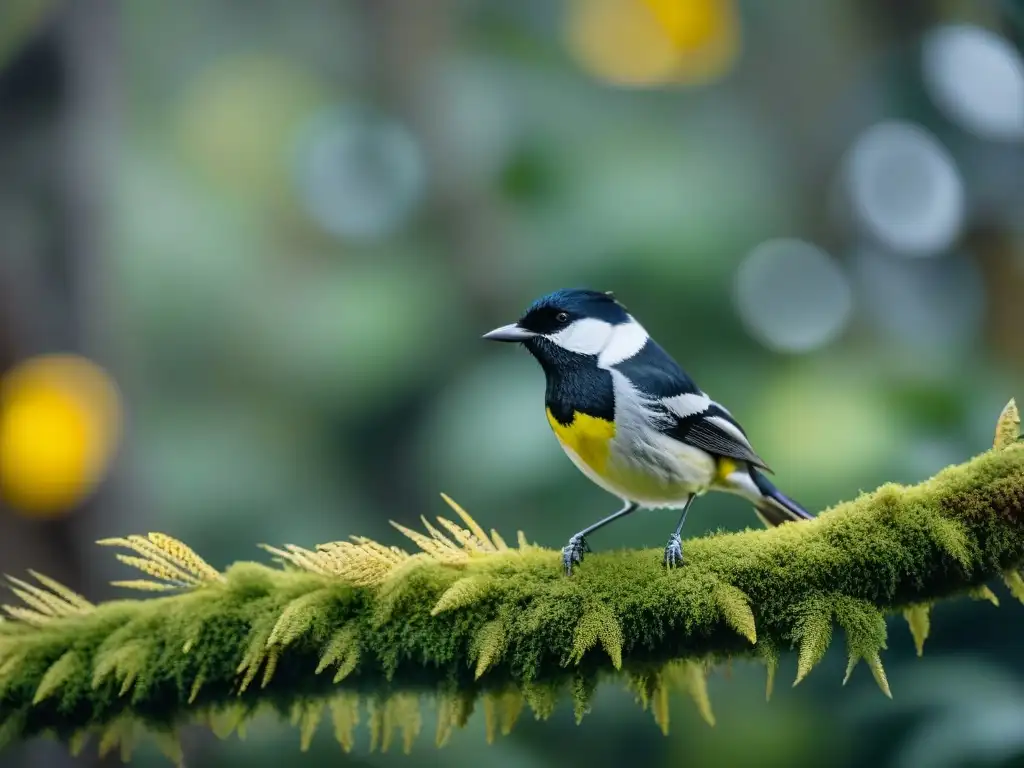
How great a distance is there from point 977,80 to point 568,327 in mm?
1299

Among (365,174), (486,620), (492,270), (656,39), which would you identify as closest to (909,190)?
(656,39)

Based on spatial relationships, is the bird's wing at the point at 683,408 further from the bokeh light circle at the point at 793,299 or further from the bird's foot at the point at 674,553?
the bokeh light circle at the point at 793,299

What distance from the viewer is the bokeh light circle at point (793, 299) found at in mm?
2309

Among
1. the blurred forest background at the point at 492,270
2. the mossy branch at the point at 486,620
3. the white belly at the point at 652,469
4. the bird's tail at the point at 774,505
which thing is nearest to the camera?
the mossy branch at the point at 486,620

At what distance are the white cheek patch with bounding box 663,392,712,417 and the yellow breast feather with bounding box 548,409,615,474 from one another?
0.07 m

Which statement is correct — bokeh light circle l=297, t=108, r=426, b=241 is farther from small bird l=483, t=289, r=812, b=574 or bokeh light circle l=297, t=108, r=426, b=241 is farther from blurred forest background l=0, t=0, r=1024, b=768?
small bird l=483, t=289, r=812, b=574

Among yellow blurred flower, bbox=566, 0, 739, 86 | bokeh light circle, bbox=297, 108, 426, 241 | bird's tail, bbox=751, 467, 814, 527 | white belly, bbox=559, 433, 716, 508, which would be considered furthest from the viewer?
bokeh light circle, bbox=297, 108, 426, 241

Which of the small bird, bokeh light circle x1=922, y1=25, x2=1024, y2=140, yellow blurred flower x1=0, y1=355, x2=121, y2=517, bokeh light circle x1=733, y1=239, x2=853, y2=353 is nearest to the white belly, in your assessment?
the small bird

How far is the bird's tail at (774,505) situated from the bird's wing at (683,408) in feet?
0.15

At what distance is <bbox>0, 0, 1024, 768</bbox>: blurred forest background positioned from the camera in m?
2.04

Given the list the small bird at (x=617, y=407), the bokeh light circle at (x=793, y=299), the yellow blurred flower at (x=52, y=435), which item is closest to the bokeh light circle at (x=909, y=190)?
the bokeh light circle at (x=793, y=299)

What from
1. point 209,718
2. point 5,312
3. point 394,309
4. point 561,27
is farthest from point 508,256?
point 209,718

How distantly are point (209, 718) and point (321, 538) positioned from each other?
2130 mm

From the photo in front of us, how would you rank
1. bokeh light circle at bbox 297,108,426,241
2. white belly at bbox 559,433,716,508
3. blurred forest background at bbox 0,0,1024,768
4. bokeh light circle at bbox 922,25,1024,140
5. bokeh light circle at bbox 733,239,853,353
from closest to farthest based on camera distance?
white belly at bbox 559,433,716,508, bokeh light circle at bbox 922,25,1024,140, blurred forest background at bbox 0,0,1024,768, bokeh light circle at bbox 733,239,853,353, bokeh light circle at bbox 297,108,426,241
